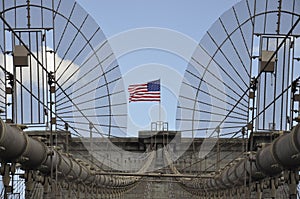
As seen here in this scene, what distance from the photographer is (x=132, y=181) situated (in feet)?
126

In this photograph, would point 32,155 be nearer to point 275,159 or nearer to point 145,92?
point 275,159

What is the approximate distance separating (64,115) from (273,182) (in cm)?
1023

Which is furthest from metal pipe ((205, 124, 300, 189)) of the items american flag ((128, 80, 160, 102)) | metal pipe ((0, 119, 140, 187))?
american flag ((128, 80, 160, 102))

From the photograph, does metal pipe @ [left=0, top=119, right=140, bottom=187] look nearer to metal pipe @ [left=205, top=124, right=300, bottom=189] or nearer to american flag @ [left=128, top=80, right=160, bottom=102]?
metal pipe @ [left=205, top=124, right=300, bottom=189]

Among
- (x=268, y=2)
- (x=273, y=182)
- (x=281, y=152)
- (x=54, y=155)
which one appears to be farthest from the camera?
(x=268, y=2)

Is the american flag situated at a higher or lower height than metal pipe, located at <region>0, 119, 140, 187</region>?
higher

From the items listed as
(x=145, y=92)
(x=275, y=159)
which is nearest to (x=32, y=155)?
(x=275, y=159)

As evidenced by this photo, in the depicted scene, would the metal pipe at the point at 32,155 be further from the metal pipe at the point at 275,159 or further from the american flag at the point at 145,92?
→ the american flag at the point at 145,92

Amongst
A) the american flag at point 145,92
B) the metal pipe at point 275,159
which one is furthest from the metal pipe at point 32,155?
the american flag at point 145,92

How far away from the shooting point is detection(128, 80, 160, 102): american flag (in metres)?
35.2

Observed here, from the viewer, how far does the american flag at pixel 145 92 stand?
35.2 metres

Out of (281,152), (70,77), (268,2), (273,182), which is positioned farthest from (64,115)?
(281,152)

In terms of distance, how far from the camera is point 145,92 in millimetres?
36062

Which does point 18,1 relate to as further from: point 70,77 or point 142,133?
point 142,133
